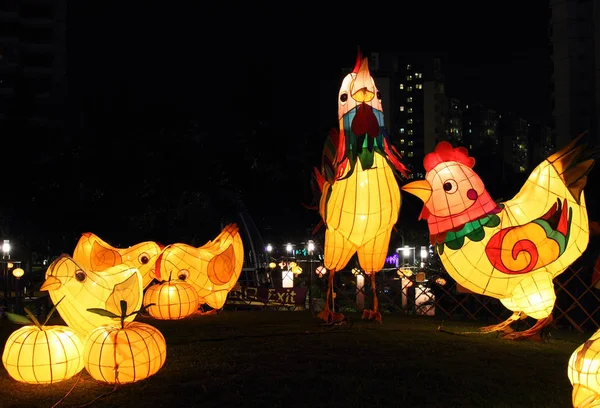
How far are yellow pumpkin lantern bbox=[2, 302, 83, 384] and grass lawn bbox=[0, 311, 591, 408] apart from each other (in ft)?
0.41

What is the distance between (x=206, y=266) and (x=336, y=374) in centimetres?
553

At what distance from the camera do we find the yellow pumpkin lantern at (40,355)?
6.28 m

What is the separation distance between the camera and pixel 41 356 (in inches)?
247

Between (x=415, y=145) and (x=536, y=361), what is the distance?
304 ft

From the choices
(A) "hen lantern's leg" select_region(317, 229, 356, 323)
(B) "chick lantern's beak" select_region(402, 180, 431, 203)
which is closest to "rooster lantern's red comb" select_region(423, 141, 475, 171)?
(B) "chick lantern's beak" select_region(402, 180, 431, 203)

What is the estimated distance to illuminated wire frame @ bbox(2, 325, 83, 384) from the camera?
20.6 feet

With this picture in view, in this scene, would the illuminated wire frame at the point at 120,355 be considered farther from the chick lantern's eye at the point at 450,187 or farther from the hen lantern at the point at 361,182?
the chick lantern's eye at the point at 450,187

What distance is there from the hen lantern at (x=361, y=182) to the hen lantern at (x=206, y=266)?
2.80m

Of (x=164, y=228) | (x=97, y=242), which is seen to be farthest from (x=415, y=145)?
(x=97, y=242)

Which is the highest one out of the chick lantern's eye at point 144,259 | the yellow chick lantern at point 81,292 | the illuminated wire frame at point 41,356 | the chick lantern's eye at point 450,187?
the chick lantern's eye at point 450,187

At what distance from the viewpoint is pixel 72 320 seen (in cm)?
741

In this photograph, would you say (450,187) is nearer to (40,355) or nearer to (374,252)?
(374,252)

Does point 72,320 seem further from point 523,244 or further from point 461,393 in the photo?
point 523,244

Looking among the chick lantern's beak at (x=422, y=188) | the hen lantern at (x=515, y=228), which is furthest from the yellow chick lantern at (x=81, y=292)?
the hen lantern at (x=515, y=228)
